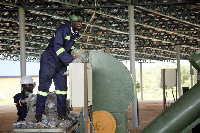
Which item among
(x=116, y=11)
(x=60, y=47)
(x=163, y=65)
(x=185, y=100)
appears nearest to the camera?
(x=185, y=100)

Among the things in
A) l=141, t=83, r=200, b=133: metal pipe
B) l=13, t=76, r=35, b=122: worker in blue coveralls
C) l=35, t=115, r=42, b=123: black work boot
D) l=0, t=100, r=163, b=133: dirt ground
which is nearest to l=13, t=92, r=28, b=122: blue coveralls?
l=13, t=76, r=35, b=122: worker in blue coveralls

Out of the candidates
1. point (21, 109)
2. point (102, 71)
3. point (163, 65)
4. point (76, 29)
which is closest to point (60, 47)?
point (76, 29)

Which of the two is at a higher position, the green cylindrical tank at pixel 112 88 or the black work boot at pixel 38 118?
the green cylindrical tank at pixel 112 88

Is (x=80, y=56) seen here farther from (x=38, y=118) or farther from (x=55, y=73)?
(x=38, y=118)

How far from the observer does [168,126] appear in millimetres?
2637

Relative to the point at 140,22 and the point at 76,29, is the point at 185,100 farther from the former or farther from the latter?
the point at 140,22

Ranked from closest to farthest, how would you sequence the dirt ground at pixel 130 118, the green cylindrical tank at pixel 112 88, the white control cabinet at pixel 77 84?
the white control cabinet at pixel 77 84
the green cylindrical tank at pixel 112 88
the dirt ground at pixel 130 118

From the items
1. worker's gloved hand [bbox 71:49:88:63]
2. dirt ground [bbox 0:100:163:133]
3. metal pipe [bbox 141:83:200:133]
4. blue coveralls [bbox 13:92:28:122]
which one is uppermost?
worker's gloved hand [bbox 71:49:88:63]

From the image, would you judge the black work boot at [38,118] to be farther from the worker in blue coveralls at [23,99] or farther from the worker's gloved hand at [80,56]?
the worker in blue coveralls at [23,99]

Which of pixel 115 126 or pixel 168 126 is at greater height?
pixel 168 126

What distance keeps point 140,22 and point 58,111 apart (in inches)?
583

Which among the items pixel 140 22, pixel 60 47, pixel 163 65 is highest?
pixel 140 22

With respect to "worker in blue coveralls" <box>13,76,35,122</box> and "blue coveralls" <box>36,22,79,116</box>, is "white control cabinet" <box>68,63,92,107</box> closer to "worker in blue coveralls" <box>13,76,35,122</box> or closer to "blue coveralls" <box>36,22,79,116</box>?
"blue coveralls" <box>36,22,79,116</box>

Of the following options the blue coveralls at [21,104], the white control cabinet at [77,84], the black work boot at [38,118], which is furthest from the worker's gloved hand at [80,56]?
the blue coveralls at [21,104]
